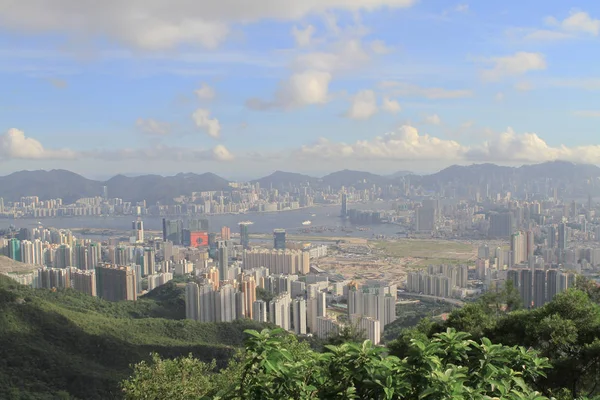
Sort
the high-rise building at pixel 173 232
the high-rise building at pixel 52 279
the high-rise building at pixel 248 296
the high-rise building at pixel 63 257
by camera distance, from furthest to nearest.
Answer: the high-rise building at pixel 173 232 → the high-rise building at pixel 63 257 → the high-rise building at pixel 52 279 → the high-rise building at pixel 248 296

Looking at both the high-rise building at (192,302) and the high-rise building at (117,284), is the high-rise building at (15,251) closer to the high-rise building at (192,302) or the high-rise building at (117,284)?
the high-rise building at (117,284)

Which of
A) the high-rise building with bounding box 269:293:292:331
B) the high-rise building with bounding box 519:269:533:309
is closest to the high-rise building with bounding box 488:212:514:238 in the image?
the high-rise building with bounding box 519:269:533:309

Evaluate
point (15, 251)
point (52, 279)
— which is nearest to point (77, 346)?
point (52, 279)

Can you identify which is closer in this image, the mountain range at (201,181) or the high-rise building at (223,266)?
the high-rise building at (223,266)

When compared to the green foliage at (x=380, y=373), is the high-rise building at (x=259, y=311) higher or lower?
lower

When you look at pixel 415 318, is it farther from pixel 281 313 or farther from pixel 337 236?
pixel 337 236

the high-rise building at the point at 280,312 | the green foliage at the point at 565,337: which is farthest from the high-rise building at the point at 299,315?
the green foliage at the point at 565,337

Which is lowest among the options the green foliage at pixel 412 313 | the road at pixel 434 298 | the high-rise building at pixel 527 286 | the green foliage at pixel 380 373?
the road at pixel 434 298
